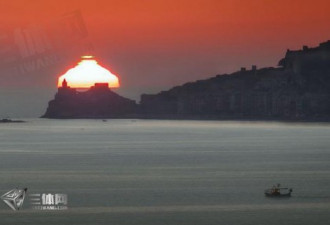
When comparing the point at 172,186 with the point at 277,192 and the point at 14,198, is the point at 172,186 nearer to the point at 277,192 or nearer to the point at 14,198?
the point at 277,192

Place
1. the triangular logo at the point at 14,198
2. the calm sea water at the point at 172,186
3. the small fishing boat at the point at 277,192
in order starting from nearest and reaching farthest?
the calm sea water at the point at 172,186, the triangular logo at the point at 14,198, the small fishing boat at the point at 277,192

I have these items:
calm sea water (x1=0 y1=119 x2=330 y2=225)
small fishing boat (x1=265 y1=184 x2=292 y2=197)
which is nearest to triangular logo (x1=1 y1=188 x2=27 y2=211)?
calm sea water (x1=0 y1=119 x2=330 y2=225)

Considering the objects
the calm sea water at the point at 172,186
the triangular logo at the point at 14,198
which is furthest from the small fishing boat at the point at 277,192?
the triangular logo at the point at 14,198

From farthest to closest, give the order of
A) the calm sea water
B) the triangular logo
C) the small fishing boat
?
the small fishing boat, the triangular logo, the calm sea water

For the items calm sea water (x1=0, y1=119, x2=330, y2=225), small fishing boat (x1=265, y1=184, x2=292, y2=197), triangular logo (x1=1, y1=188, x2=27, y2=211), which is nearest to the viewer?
calm sea water (x1=0, y1=119, x2=330, y2=225)

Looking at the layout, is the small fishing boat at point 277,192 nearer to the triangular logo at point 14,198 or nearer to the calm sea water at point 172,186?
the calm sea water at point 172,186

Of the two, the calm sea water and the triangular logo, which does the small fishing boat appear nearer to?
the calm sea water

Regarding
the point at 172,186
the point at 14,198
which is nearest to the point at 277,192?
the point at 172,186

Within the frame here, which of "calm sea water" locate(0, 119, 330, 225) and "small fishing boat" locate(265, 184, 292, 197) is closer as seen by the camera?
"calm sea water" locate(0, 119, 330, 225)

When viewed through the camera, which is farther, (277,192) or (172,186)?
(172,186)
